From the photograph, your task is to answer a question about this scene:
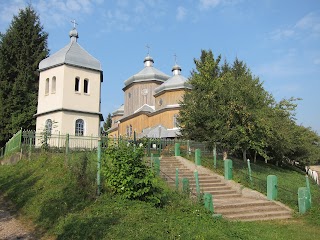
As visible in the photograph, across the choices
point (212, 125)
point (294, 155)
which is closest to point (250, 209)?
point (212, 125)

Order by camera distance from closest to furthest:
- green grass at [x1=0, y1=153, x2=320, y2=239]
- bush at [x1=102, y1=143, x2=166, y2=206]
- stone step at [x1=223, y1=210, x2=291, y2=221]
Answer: green grass at [x1=0, y1=153, x2=320, y2=239] < bush at [x1=102, y1=143, x2=166, y2=206] < stone step at [x1=223, y1=210, x2=291, y2=221]

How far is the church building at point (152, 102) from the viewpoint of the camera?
33.1 meters

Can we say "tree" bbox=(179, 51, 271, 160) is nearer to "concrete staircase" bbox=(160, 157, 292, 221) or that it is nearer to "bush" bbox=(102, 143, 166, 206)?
"concrete staircase" bbox=(160, 157, 292, 221)

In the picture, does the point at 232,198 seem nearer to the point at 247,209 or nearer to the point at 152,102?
the point at 247,209

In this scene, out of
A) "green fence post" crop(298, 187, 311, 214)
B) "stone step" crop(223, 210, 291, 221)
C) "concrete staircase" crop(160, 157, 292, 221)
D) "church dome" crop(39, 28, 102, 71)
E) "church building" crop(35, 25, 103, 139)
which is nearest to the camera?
"stone step" crop(223, 210, 291, 221)

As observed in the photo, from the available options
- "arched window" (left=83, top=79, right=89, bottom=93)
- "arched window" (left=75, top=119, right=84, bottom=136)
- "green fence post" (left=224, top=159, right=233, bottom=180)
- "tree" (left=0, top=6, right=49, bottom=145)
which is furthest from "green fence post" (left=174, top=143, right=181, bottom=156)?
"tree" (left=0, top=6, right=49, bottom=145)

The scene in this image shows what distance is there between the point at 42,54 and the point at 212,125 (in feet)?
70.5

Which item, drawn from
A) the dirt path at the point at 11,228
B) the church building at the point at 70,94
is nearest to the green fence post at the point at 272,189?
the dirt path at the point at 11,228

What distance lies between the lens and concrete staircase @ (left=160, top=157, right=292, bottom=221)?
10.5m

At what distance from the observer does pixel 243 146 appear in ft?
61.9

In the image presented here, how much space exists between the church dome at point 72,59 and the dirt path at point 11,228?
605 inches

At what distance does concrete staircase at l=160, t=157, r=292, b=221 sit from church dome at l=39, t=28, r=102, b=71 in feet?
37.7

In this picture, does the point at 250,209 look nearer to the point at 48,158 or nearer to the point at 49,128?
the point at 48,158

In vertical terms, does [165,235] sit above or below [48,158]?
below
